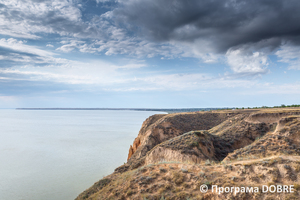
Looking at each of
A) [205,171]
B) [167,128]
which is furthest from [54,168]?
[205,171]

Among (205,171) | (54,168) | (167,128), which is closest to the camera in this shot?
(205,171)

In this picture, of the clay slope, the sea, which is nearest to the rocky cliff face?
the clay slope

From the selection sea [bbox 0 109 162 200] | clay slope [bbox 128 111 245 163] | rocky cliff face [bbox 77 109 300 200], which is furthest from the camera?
clay slope [bbox 128 111 245 163]

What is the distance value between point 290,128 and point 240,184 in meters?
12.5

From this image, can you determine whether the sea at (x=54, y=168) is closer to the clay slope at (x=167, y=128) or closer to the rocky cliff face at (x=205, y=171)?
the clay slope at (x=167, y=128)

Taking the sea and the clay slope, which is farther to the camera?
the clay slope

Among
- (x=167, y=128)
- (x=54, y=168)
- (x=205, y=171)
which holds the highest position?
(x=205, y=171)

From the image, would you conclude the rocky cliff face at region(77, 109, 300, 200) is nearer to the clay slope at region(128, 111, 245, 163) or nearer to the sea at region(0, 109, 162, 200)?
the clay slope at region(128, 111, 245, 163)

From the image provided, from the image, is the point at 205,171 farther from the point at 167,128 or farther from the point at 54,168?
the point at 54,168

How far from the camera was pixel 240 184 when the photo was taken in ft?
29.3

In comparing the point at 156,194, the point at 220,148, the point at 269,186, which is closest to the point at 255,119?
the point at 220,148

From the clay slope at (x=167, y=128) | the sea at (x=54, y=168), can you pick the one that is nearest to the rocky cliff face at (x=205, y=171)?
the clay slope at (x=167, y=128)

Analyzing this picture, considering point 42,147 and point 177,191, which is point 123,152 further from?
point 177,191

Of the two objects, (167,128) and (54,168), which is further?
(54,168)
